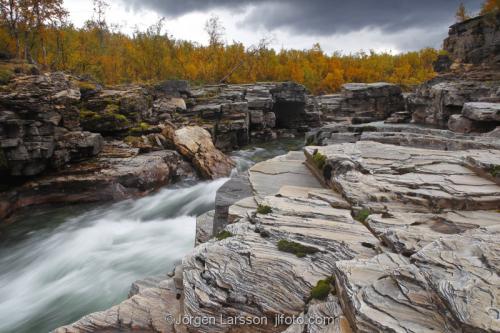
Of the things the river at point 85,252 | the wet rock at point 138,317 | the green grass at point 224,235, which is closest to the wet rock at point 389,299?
the green grass at point 224,235

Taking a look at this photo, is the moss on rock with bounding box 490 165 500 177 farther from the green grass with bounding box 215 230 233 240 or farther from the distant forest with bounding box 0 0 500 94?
the distant forest with bounding box 0 0 500 94

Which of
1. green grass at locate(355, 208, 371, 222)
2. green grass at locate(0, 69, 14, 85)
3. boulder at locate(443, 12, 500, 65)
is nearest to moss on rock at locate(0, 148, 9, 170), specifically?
green grass at locate(0, 69, 14, 85)

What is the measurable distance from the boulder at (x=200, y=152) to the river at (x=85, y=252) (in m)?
3.10

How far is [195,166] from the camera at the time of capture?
2514 cm

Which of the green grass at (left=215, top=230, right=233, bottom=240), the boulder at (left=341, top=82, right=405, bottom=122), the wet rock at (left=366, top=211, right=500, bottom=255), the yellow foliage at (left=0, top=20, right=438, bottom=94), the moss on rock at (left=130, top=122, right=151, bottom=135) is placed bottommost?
the green grass at (left=215, top=230, right=233, bottom=240)

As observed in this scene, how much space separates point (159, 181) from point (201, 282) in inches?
636

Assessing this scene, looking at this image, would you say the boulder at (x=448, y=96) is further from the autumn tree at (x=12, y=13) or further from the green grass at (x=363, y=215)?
the autumn tree at (x=12, y=13)

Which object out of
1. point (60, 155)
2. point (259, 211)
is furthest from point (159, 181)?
point (259, 211)

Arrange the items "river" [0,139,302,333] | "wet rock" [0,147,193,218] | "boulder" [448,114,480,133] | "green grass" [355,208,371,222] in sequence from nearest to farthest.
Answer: "green grass" [355,208,371,222] < "river" [0,139,302,333] < "wet rock" [0,147,193,218] < "boulder" [448,114,480,133]

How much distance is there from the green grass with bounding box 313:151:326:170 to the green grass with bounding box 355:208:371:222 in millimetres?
4090

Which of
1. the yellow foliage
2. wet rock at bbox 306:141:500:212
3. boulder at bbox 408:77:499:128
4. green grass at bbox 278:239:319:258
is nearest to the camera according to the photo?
green grass at bbox 278:239:319:258

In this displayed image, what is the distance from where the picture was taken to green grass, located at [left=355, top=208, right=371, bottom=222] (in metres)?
8.71

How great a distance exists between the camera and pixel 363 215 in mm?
8781

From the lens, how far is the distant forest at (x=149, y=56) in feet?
Result: 101
